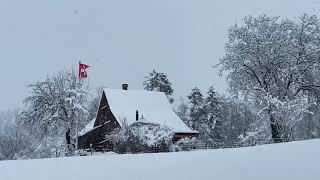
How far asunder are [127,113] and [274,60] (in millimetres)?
17482

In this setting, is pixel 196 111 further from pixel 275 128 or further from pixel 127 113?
pixel 275 128

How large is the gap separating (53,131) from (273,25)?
1085 inches

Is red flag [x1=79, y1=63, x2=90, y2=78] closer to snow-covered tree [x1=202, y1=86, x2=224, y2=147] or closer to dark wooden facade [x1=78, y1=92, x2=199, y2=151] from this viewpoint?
dark wooden facade [x1=78, y1=92, x2=199, y2=151]

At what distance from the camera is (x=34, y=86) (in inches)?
2151

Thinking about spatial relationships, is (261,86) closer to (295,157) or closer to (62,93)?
(62,93)

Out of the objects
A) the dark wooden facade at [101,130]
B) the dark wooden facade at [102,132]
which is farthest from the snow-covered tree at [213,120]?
the dark wooden facade at [101,130]

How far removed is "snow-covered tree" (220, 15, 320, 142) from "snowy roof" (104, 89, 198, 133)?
33.0ft

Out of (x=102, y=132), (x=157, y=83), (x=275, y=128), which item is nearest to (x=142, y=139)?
(x=275, y=128)

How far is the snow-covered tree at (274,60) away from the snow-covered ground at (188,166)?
2594 centimetres

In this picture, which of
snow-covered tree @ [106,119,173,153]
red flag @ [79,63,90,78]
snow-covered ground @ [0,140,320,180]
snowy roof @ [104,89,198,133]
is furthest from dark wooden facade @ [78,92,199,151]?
snow-covered ground @ [0,140,320,180]

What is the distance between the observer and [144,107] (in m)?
54.0

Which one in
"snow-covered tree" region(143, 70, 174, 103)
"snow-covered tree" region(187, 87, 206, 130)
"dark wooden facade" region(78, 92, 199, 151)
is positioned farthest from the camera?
"snow-covered tree" region(143, 70, 174, 103)

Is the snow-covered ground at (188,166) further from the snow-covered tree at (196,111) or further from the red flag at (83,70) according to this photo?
the snow-covered tree at (196,111)

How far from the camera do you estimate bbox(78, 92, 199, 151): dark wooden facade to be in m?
51.7
